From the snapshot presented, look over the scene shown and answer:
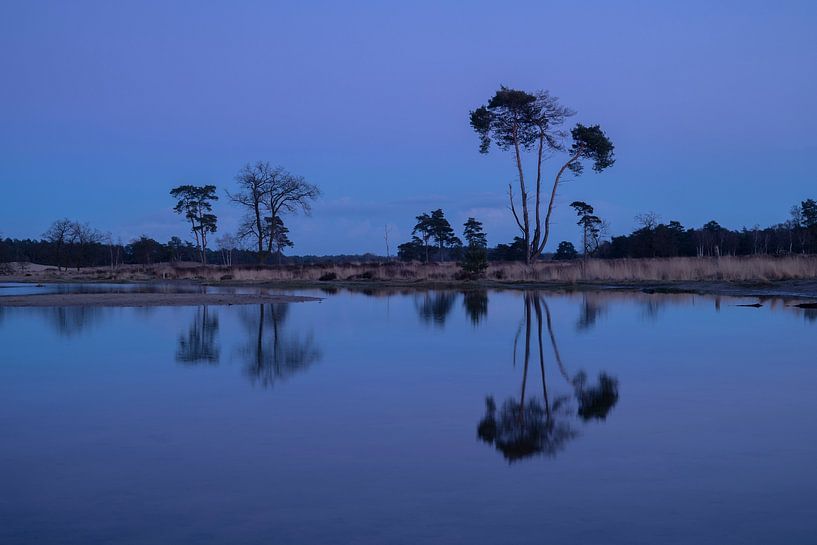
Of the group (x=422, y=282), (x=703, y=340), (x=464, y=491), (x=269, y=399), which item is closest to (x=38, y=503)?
(x=464, y=491)

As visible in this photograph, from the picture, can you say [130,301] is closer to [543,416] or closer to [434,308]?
[434,308]

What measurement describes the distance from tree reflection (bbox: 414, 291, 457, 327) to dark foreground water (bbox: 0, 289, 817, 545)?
4408 mm

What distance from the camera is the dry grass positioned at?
26312mm

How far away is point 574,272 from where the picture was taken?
31219mm

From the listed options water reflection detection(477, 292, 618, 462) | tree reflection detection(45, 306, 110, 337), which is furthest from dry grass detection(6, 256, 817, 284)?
water reflection detection(477, 292, 618, 462)

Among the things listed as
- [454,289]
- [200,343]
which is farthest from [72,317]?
[454,289]

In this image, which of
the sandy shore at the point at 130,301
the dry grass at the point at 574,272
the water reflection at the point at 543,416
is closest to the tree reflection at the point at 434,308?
the sandy shore at the point at 130,301

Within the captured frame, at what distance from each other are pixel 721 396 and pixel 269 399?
3.90 meters

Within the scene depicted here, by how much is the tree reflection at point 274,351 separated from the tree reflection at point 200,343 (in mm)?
436

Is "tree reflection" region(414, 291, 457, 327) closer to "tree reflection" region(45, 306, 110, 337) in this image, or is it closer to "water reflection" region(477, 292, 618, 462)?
"tree reflection" region(45, 306, 110, 337)

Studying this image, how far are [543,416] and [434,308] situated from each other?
13.0 meters

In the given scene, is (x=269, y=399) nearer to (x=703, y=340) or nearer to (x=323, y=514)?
(x=323, y=514)

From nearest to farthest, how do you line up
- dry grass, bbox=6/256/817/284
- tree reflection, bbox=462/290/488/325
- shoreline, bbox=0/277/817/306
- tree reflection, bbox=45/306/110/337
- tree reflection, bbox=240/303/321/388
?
1. tree reflection, bbox=240/303/321/388
2. tree reflection, bbox=45/306/110/337
3. tree reflection, bbox=462/290/488/325
4. shoreline, bbox=0/277/817/306
5. dry grass, bbox=6/256/817/284

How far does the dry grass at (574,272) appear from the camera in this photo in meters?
26.3
